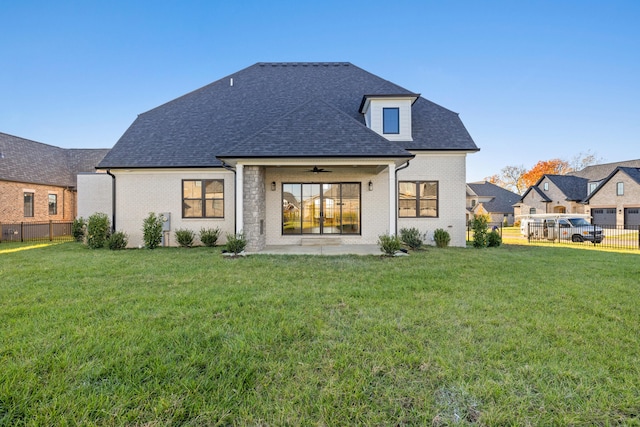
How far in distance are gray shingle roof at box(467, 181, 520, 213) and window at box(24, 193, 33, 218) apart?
53079 millimetres

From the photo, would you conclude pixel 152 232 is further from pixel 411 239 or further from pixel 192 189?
pixel 411 239

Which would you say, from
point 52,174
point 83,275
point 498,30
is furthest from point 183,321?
point 52,174

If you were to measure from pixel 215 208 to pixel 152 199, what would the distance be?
8.83 feet

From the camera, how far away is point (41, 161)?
1986 cm

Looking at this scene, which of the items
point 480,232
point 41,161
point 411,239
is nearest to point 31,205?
point 41,161

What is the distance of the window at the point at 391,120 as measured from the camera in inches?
474

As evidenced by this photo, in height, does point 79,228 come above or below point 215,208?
below

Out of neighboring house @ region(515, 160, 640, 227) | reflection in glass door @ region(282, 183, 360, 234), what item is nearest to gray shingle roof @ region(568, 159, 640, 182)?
neighboring house @ region(515, 160, 640, 227)

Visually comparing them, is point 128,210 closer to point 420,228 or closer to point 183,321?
point 183,321

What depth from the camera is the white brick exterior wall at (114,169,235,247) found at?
12.1 meters

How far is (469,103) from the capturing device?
2139 centimetres

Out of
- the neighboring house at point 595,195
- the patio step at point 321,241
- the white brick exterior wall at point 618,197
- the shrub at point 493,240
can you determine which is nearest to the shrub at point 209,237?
the patio step at point 321,241

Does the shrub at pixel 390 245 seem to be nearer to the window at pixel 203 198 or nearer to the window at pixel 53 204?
the window at pixel 203 198

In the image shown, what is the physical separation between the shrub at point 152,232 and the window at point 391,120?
10007 mm
